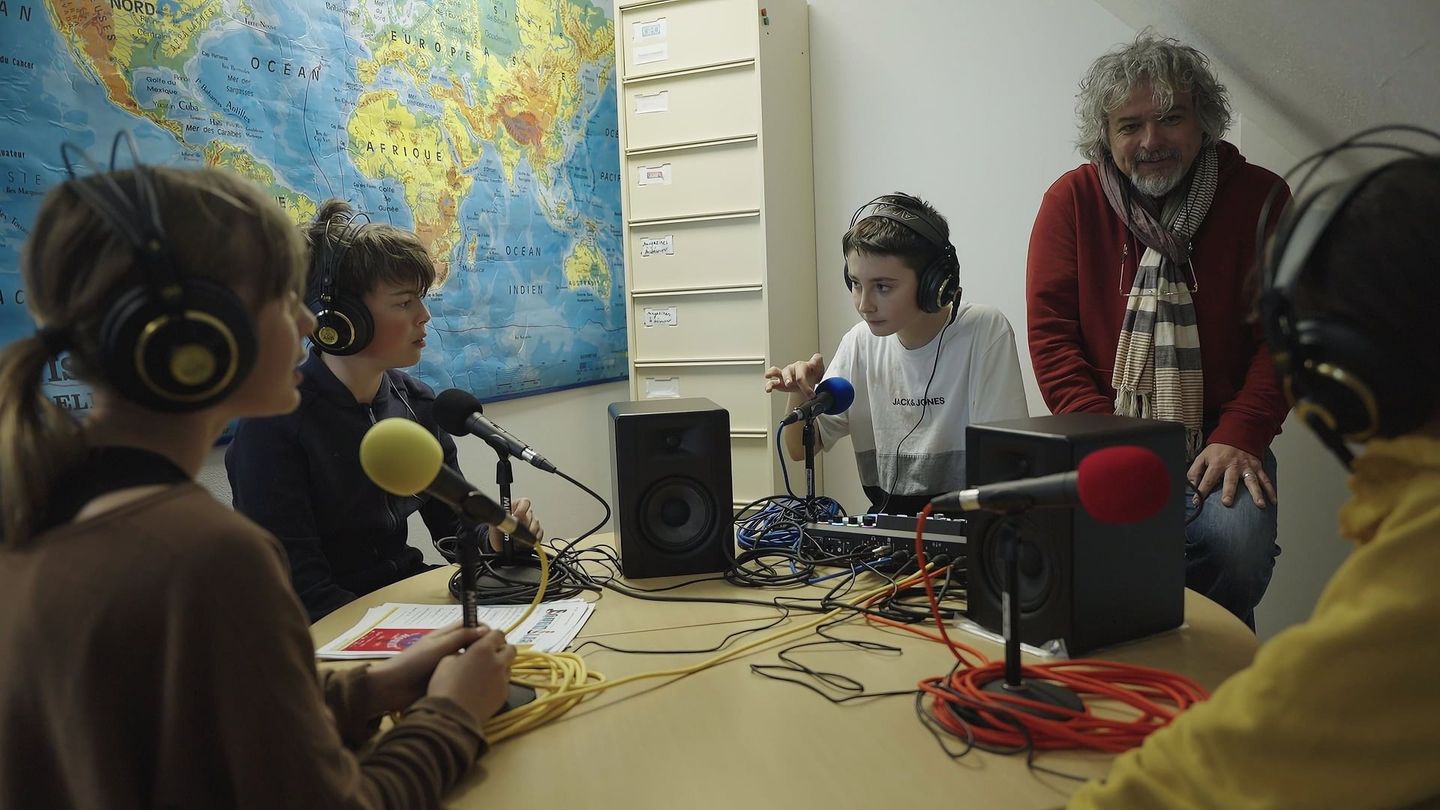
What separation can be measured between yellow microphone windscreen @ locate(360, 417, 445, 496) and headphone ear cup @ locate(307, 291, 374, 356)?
80 centimetres

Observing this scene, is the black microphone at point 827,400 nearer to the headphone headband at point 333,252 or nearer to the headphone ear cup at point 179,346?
the headphone headband at point 333,252

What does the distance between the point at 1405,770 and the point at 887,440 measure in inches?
58.0

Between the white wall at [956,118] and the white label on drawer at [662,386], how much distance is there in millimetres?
680

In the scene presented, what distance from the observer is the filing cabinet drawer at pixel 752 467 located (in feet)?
10.9

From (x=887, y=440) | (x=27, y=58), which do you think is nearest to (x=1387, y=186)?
(x=887, y=440)

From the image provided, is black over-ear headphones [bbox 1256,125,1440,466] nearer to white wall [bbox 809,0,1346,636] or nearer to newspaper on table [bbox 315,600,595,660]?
newspaper on table [bbox 315,600,595,660]

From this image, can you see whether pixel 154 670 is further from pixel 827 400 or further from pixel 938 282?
pixel 938 282

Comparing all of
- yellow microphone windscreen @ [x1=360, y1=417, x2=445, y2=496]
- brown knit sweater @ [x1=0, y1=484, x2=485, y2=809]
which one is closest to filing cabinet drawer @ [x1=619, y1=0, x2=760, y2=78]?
yellow microphone windscreen @ [x1=360, y1=417, x2=445, y2=496]

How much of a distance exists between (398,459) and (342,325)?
32.6 inches

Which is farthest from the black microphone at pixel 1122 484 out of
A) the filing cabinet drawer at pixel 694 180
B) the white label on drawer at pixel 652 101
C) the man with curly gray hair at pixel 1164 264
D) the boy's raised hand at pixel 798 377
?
the white label on drawer at pixel 652 101

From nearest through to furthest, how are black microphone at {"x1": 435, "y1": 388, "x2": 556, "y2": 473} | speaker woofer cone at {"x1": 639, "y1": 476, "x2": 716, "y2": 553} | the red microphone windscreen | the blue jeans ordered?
1. the red microphone windscreen
2. black microphone at {"x1": 435, "y1": 388, "x2": 556, "y2": 473}
3. speaker woofer cone at {"x1": 639, "y1": 476, "x2": 716, "y2": 553}
4. the blue jeans

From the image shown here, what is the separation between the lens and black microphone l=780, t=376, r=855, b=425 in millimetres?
1656

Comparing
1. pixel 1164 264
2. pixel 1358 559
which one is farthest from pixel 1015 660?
pixel 1164 264

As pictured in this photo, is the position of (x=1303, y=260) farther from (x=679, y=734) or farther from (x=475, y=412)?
(x=475, y=412)
